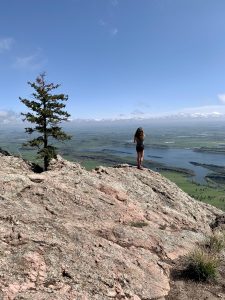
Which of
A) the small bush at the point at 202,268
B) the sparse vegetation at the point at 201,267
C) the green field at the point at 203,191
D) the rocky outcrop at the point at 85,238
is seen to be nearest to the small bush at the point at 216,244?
the rocky outcrop at the point at 85,238

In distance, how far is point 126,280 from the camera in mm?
12477

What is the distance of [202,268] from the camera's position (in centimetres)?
1375

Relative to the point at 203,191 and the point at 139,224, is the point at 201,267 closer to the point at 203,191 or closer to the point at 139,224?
the point at 139,224

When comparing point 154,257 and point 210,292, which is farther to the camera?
point 154,257

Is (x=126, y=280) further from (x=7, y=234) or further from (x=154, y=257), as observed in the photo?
(x=7, y=234)

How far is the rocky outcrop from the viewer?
11.2m

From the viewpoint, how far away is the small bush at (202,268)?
1368 centimetres

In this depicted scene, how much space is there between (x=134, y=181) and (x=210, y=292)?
13688 mm

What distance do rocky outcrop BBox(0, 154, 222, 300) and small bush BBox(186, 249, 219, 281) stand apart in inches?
43.2

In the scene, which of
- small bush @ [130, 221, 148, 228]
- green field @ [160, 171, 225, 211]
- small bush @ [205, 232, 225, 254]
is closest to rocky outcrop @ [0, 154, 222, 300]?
small bush @ [130, 221, 148, 228]

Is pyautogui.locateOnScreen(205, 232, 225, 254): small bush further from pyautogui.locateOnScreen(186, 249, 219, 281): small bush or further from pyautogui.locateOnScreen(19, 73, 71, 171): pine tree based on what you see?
pyautogui.locateOnScreen(19, 73, 71, 171): pine tree

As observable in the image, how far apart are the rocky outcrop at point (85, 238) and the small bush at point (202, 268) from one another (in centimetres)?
110

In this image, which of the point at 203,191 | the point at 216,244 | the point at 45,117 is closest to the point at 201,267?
the point at 216,244

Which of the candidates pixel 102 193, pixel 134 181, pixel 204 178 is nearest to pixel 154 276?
pixel 102 193
